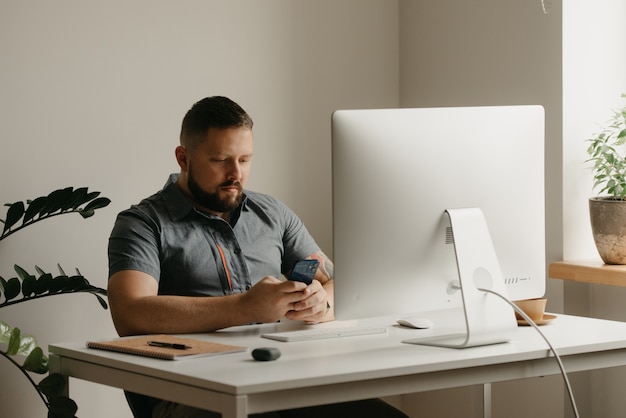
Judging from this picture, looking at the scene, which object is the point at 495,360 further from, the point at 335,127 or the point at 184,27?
the point at 184,27

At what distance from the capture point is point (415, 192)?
202cm

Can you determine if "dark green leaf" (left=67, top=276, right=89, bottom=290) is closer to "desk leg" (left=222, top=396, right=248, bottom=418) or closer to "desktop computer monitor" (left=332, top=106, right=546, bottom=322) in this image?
"desktop computer monitor" (left=332, top=106, right=546, bottom=322)

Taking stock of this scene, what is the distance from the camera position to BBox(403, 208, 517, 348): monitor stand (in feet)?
6.70

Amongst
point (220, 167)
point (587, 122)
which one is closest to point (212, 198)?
point (220, 167)

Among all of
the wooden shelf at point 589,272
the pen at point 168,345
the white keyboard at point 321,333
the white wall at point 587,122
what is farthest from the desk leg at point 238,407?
the white wall at point 587,122

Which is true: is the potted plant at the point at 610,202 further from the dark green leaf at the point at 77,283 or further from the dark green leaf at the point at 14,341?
the dark green leaf at the point at 14,341

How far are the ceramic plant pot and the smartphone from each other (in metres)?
1.25

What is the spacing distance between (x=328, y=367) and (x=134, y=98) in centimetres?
181

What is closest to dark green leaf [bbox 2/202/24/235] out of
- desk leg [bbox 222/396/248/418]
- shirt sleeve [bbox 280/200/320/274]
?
shirt sleeve [bbox 280/200/320/274]

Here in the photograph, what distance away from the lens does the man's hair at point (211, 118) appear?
2.53 meters

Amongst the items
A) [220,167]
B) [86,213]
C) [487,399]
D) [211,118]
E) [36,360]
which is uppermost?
[211,118]

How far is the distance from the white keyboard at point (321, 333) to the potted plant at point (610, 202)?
1.07m

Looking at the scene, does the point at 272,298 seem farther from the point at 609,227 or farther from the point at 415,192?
the point at 609,227

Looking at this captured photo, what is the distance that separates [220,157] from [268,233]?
1.13 ft
